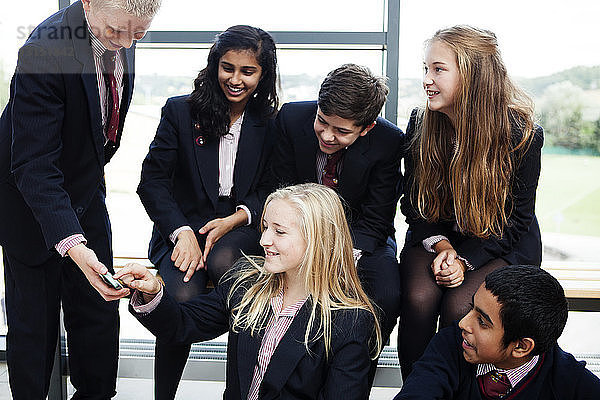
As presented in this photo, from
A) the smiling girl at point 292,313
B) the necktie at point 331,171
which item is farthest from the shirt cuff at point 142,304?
the necktie at point 331,171

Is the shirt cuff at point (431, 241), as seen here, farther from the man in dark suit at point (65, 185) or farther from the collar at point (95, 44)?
the collar at point (95, 44)

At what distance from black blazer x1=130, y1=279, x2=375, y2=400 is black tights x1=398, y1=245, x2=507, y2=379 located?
27 cm

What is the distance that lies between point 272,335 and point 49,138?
2.46 feet

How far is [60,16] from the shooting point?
1.95 metres

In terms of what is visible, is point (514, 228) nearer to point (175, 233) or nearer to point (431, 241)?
point (431, 241)

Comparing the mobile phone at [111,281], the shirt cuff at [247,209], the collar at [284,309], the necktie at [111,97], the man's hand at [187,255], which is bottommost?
the collar at [284,309]

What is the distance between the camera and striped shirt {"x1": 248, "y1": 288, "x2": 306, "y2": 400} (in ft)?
6.34

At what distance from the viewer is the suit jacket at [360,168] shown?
7.77 ft

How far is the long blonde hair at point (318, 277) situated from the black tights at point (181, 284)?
0.19 meters

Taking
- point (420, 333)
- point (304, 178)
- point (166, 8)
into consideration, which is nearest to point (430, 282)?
point (420, 333)

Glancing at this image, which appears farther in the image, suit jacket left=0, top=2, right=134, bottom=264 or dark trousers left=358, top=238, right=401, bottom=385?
dark trousers left=358, top=238, right=401, bottom=385

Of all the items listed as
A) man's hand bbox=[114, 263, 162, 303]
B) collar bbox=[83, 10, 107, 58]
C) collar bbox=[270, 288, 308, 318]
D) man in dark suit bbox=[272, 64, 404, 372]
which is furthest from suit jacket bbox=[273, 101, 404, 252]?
man's hand bbox=[114, 263, 162, 303]

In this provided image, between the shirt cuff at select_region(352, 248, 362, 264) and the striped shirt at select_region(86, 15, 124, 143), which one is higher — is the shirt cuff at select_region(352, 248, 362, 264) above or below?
below

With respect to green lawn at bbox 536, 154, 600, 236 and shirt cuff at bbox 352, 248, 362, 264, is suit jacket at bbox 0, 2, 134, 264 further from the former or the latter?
green lawn at bbox 536, 154, 600, 236
